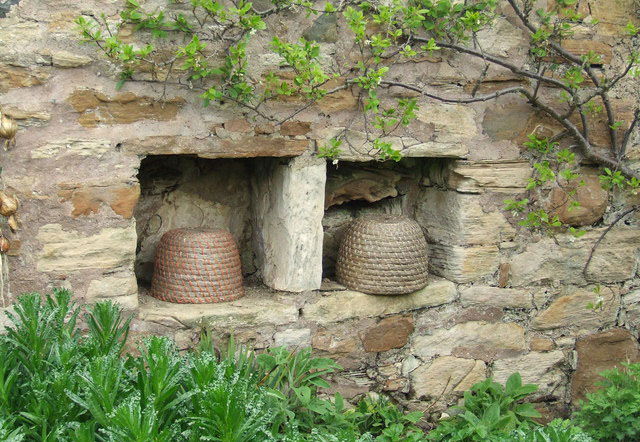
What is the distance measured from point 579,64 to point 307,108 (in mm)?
1163

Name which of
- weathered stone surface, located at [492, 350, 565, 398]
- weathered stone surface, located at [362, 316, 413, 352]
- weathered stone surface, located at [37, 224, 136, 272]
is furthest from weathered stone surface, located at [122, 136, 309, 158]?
weathered stone surface, located at [492, 350, 565, 398]

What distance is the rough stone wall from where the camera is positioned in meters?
2.34

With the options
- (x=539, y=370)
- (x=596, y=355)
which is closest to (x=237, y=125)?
(x=539, y=370)

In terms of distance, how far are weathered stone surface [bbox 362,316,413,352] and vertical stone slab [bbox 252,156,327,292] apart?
11.9 inches

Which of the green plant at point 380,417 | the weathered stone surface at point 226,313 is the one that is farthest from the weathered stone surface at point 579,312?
the weathered stone surface at point 226,313

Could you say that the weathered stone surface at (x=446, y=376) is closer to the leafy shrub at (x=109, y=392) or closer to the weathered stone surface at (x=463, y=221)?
the weathered stone surface at (x=463, y=221)

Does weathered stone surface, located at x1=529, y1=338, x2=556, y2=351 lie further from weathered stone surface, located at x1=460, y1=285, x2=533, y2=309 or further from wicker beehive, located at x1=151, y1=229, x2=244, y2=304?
wicker beehive, located at x1=151, y1=229, x2=244, y2=304

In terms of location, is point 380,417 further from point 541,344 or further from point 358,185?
point 358,185

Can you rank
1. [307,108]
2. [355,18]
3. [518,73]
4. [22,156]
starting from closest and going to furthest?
[22,156] → [355,18] → [307,108] → [518,73]

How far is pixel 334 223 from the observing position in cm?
323

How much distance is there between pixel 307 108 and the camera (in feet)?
8.84

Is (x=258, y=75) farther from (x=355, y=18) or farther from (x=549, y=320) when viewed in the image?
(x=549, y=320)

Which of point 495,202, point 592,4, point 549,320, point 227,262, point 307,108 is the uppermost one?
point 592,4

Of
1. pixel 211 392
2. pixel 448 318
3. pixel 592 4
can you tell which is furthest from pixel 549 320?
pixel 211 392
